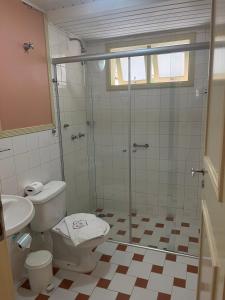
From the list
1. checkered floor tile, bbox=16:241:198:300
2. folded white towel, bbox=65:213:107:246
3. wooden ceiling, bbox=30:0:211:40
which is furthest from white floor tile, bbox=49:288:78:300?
wooden ceiling, bbox=30:0:211:40

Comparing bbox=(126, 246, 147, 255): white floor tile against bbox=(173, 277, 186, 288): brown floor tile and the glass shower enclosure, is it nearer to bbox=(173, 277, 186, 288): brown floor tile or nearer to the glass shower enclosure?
the glass shower enclosure

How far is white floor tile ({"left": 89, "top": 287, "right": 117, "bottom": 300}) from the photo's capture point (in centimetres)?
171

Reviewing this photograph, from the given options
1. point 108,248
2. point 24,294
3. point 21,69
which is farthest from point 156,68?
point 24,294

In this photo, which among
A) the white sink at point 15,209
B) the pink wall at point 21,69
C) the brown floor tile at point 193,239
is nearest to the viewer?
the white sink at point 15,209

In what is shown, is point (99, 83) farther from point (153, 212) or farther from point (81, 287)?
point (81, 287)

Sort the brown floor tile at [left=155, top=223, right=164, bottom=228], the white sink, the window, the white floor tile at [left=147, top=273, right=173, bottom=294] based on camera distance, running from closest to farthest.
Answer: the white sink < the white floor tile at [left=147, top=273, right=173, bottom=294] < the window < the brown floor tile at [left=155, top=223, right=164, bottom=228]

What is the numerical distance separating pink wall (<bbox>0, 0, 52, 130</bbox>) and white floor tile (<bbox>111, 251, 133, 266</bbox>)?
1.48 m

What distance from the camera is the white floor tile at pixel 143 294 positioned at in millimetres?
1696

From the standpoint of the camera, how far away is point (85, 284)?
1.85 metres

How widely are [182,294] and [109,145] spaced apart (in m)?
1.75

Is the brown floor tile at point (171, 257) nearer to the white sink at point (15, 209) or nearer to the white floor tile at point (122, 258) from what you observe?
the white floor tile at point (122, 258)

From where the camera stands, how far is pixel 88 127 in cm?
285

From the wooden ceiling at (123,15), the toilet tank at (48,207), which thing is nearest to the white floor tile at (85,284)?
the toilet tank at (48,207)

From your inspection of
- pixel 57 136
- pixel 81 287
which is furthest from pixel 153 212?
pixel 57 136
